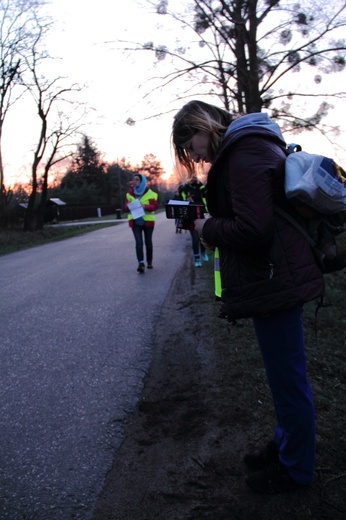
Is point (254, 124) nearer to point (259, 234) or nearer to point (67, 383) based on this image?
point (259, 234)

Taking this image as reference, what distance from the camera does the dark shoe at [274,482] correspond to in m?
2.16

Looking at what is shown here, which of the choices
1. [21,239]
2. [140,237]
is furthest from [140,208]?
[21,239]

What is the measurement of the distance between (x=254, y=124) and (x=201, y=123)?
0.28 meters

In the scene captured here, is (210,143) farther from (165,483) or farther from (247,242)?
(165,483)

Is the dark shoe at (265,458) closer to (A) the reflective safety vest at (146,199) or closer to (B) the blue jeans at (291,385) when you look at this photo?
(B) the blue jeans at (291,385)

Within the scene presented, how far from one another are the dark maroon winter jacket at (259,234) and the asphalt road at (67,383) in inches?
54.1

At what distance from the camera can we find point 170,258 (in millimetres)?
11500

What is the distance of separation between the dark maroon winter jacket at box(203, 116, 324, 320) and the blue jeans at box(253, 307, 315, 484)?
0.11m

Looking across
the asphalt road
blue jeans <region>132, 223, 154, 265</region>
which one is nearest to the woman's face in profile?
the asphalt road

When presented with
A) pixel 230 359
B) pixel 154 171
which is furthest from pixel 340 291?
pixel 154 171

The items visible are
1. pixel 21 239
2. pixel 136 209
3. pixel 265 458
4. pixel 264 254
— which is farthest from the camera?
pixel 21 239

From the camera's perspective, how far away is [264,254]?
195 cm

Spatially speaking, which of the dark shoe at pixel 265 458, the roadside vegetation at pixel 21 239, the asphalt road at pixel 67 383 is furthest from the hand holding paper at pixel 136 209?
the roadside vegetation at pixel 21 239

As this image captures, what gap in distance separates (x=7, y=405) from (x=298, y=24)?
6994 millimetres
